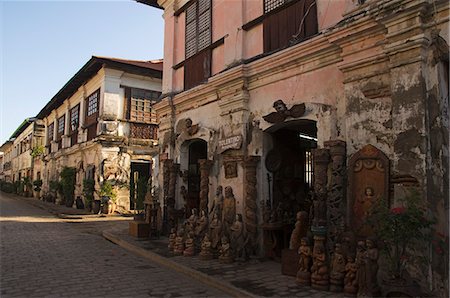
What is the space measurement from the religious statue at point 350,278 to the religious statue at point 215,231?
Result: 3006 millimetres

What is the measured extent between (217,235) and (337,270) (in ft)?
9.50

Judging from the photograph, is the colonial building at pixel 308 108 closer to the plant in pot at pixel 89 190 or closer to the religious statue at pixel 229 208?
the religious statue at pixel 229 208

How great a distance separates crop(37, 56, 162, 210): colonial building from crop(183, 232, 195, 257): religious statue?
9.96 meters

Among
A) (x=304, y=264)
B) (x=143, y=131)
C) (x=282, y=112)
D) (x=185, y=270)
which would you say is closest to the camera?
(x=304, y=264)

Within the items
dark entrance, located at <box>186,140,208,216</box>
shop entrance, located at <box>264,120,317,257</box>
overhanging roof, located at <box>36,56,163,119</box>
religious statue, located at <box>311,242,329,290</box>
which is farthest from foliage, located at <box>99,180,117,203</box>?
religious statue, located at <box>311,242,329,290</box>

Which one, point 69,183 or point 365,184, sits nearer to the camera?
point 365,184

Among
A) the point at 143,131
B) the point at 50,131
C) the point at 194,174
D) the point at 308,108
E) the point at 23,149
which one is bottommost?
the point at 194,174

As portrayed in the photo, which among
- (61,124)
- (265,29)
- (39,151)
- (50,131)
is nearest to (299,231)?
(265,29)

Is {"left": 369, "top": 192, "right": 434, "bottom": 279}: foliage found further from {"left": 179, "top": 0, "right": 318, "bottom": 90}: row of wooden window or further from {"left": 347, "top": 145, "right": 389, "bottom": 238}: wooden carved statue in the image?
{"left": 179, "top": 0, "right": 318, "bottom": 90}: row of wooden window

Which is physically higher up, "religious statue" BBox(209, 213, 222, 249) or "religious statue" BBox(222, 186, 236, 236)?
"religious statue" BBox(222, 186, 236, 236)

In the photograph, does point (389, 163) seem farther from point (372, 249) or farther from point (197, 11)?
point (197, 11)

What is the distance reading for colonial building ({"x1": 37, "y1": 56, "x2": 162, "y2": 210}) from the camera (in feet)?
55.0

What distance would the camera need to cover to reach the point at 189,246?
24.8 feet

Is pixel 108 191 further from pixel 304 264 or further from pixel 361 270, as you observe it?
pixel 361 270
